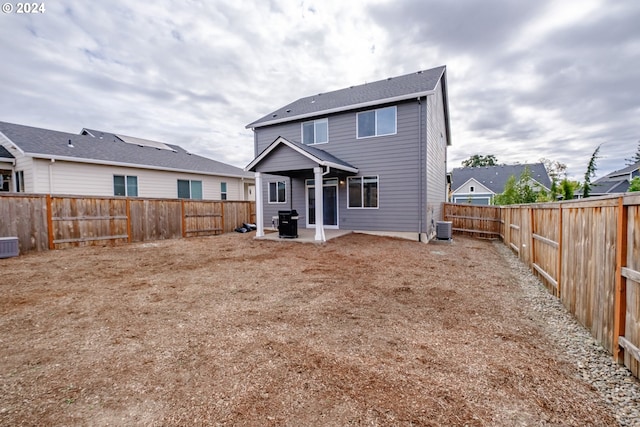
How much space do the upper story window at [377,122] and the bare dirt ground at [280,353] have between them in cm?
691

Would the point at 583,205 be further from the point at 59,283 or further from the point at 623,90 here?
the point at 623,90

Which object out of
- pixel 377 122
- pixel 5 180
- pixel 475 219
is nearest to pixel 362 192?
pixel 377 122

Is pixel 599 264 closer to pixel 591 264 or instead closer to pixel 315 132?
pixel 591 264

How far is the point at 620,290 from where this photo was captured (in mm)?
2459

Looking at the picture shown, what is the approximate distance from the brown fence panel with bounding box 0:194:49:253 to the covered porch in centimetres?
631

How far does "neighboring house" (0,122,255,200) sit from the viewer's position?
35.1 ft

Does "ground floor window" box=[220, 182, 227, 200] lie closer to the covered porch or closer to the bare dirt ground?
the covered porch

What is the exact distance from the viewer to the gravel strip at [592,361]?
6.50 feet

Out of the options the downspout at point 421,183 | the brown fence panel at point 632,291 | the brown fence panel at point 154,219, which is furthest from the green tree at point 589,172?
the brown fence panel at point 154,219

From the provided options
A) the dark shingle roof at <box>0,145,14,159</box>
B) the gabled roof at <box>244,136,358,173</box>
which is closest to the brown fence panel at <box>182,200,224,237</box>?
the gabled roof at <box>244,136,358,173</box>

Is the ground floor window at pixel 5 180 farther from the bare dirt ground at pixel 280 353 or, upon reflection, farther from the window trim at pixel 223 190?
the bare dirt ground at pixel 280 353

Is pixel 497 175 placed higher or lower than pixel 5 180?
higher

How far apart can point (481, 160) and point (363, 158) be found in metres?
53.6

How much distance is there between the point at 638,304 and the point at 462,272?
390 cm
